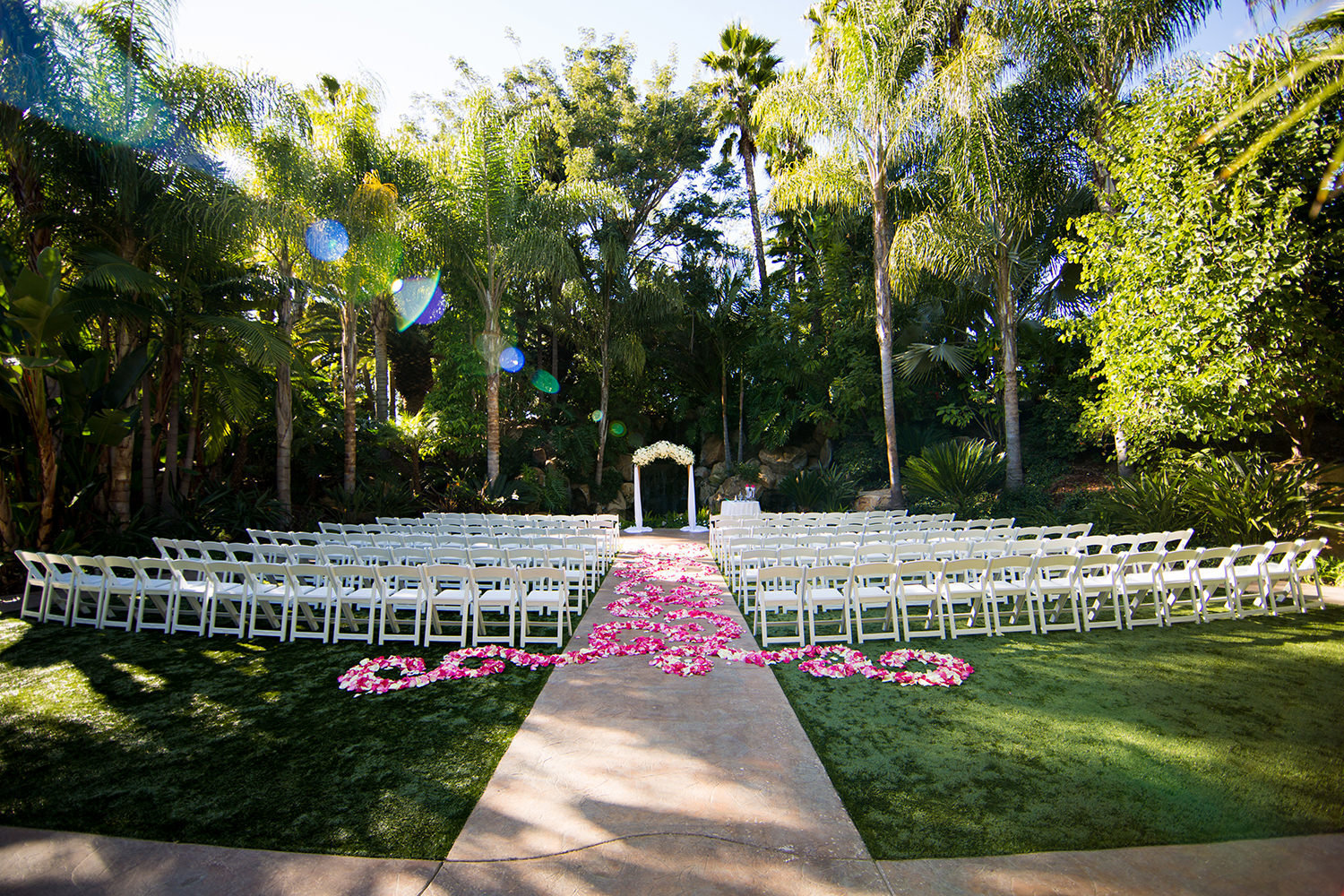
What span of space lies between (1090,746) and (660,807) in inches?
109

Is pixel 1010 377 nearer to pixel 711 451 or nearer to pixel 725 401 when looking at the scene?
pixel 725 401

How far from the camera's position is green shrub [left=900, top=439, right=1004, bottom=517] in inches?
570

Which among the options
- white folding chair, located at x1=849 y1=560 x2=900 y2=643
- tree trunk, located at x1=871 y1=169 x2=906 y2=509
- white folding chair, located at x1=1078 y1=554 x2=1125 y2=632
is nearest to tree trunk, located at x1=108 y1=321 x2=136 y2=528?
white folding chair, located at x1=849 y1=560 x2=900 y2=643

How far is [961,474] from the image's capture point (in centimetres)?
1470

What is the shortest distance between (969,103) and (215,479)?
17431 mm

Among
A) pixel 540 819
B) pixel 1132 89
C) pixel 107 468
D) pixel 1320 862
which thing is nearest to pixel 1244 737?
pixel 1320 862

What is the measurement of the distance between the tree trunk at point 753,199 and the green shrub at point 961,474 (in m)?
10.7

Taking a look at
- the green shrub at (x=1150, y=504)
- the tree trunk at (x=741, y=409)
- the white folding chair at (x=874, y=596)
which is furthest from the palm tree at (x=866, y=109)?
the white folding chair at (x=874, y=596)

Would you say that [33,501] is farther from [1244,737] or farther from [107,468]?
[1244,737]

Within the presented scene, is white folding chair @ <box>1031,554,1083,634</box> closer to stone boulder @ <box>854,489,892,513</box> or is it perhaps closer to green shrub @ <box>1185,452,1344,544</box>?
green shrub @ <box>1185,452,1344,544</box>

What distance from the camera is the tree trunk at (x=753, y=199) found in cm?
2445

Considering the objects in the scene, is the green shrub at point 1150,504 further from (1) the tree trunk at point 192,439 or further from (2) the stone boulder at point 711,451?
(1) the tree trunk at point 192,439

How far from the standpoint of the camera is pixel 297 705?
4.89m

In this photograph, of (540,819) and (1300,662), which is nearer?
(540,819)
